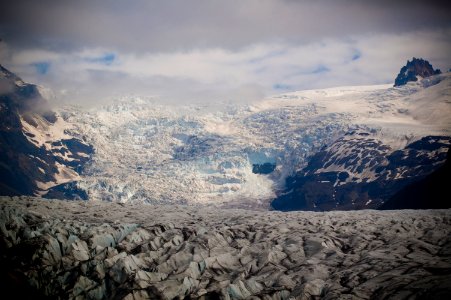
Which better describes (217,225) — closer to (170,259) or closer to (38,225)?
(170,259)

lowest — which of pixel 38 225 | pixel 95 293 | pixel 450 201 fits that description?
pixel 450 201

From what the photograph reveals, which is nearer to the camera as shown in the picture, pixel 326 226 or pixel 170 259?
pixel 170 259

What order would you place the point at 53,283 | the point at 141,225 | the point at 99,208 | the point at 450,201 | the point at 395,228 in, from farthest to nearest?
the point at 450,201 < the point at 99,208 < the point at 141,225 < the point at 395,228 < the point at 53,283

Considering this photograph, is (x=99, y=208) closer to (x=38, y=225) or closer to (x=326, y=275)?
(x=38, y=225)

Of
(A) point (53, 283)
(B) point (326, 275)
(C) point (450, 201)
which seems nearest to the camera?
(B) point (326, 275)

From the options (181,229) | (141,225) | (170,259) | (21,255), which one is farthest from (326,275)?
(21,255)

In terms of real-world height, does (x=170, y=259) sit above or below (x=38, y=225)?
below
